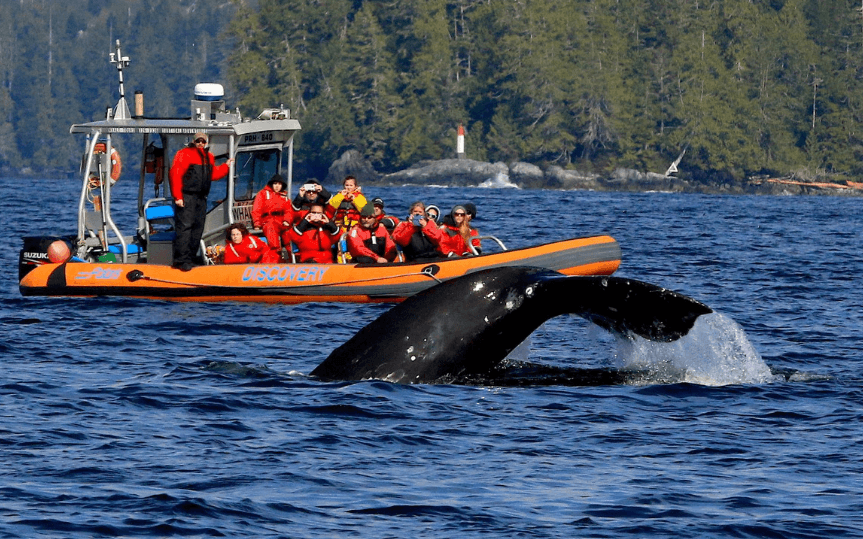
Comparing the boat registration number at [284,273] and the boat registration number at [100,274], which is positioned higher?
the boat registration number at [284,273]

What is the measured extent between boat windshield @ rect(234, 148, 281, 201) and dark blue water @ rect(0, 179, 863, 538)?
5011mm

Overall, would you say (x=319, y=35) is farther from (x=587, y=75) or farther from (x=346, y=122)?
(x=587, y=75)

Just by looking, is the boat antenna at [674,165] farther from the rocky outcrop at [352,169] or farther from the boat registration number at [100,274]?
the boat registration number at [100,274]

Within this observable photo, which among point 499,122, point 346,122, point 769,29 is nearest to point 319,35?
point 346,122

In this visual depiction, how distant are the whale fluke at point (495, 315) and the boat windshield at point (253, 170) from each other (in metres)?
11.6

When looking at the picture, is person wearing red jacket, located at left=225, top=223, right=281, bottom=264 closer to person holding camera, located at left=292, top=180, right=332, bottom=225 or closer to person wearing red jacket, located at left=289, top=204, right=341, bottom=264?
person wearing red jacket, located at left=289, top=204, right=341, bottom=264

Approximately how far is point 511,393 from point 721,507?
297cm

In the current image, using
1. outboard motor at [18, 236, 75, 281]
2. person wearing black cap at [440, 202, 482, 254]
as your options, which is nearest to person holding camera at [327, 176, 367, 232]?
person wearing black cap at [440, 202, 482, 254]

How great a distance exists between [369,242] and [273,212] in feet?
4.76

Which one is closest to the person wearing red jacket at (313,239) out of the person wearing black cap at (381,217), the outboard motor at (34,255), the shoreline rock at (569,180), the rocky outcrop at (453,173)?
the person wearing black cap at (381,217)

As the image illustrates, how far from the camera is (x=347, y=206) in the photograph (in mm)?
19562

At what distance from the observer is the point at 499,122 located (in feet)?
355

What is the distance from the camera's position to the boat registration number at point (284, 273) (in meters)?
18.1

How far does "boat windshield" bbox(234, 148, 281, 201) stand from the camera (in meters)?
20.1
